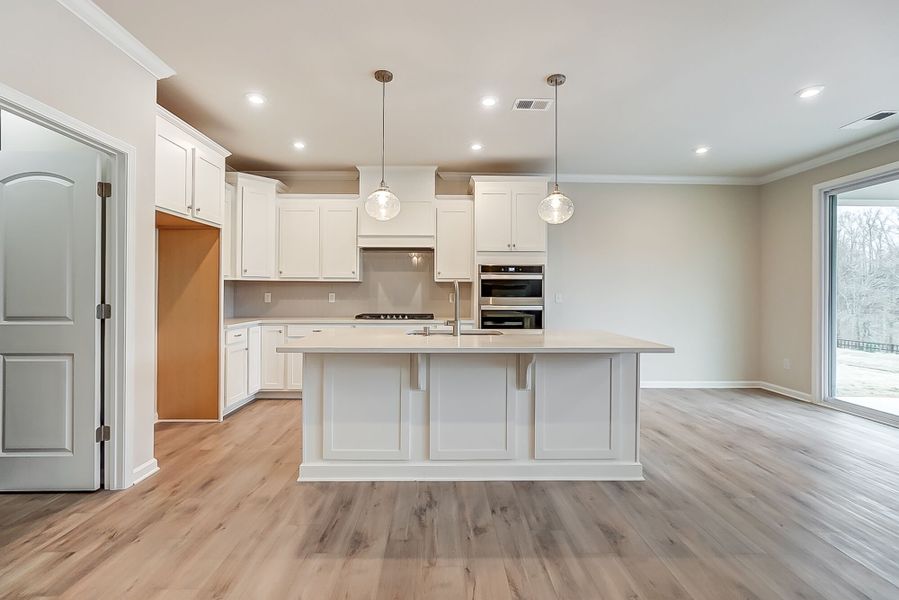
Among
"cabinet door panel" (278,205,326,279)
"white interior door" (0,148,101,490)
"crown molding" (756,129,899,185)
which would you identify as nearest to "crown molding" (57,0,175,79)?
"white interior door" (0,148,101,490)

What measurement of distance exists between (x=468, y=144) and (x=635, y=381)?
2748mm

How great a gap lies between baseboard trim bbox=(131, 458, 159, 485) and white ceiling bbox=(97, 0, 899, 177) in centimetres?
259

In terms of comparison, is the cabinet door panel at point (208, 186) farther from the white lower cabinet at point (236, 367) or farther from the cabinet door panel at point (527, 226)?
the cabinet door panel at point (527, 226)

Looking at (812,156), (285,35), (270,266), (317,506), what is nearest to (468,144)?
(285,35)

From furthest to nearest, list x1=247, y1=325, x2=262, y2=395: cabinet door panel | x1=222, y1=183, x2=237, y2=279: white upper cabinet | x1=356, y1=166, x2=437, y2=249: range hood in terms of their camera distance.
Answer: x1=356, y1=166, x2=437, y2=249: range hood, x1=247, y1=325, x2=262, y2=395: cabinet door panel, x1=222, y1=183, x2=237, y2=279: white upper cabinet

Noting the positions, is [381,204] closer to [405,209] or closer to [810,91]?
[405,209]

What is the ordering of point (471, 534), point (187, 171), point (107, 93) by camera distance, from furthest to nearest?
1. point (187, 171)
2. point (107, 93)
3. point (471, 534)

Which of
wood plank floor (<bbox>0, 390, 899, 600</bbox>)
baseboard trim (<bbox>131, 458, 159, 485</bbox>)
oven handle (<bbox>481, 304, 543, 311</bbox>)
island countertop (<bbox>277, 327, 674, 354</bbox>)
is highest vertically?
oven handle (<bbox>481, 304, 543, 311</bbox>)

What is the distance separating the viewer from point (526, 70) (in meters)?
2.81

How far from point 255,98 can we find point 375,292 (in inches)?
100

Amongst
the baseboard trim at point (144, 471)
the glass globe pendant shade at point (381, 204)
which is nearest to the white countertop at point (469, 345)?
the glass globe pendant shade at point (381, 204)

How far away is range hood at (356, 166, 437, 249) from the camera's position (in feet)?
15.8

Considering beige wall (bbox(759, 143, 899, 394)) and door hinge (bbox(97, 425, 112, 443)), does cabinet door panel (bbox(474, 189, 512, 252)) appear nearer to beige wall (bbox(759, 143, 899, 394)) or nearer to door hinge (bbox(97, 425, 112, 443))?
beige wall (bbox(759, 143, 899, 394))

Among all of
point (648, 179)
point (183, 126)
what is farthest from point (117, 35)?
point (648, 179)
